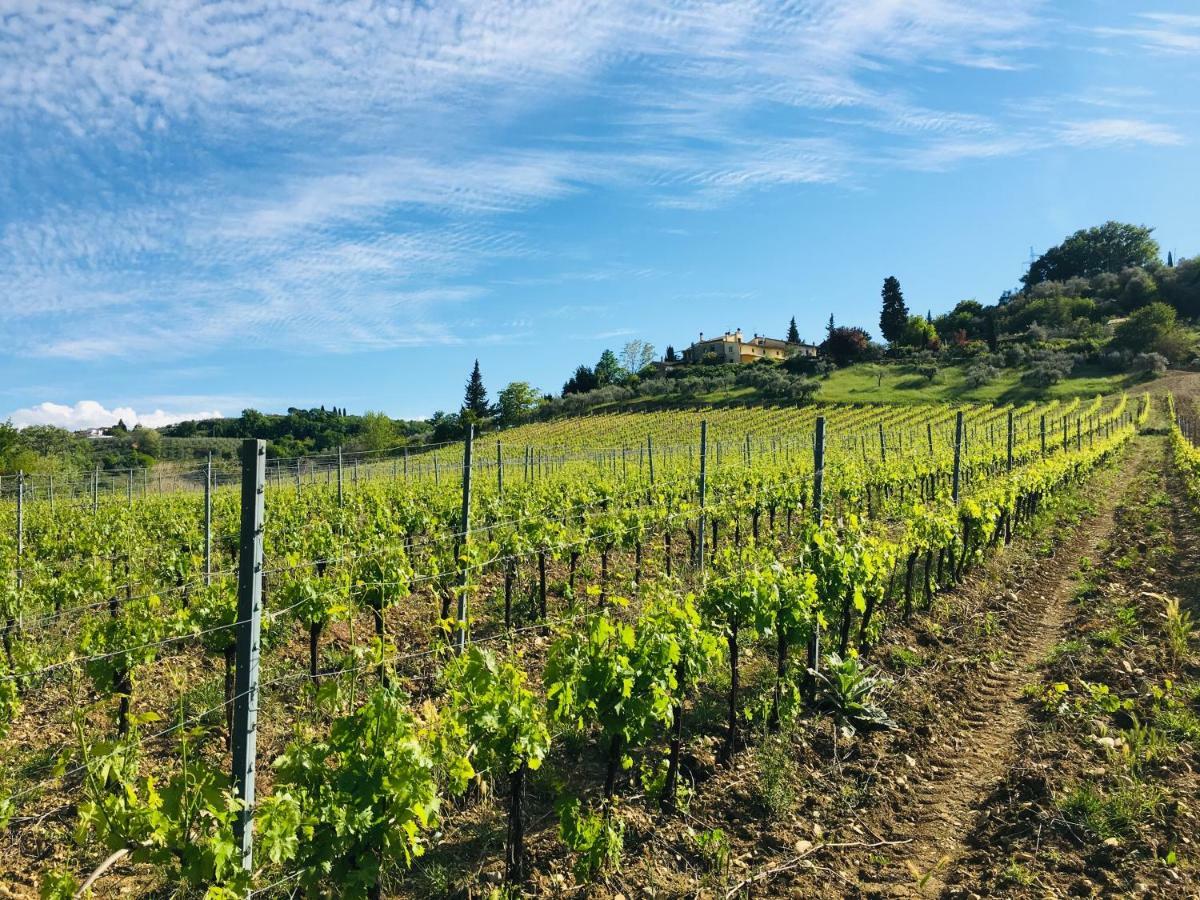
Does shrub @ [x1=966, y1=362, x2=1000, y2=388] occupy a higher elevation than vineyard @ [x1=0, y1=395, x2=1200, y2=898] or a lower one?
higher

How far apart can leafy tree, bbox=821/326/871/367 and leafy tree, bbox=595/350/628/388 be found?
30.7 metres

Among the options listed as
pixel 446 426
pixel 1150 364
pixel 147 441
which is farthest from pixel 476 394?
pixel 1150 364

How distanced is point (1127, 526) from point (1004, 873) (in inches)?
496

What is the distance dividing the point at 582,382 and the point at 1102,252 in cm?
8872

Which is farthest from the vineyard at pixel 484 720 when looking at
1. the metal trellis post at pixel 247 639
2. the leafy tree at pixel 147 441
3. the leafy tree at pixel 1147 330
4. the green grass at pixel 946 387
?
the leafy tree at pixel 147 441

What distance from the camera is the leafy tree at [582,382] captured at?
103625 millimetres

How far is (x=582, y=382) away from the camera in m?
105

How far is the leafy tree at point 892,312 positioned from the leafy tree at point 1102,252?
41.5m

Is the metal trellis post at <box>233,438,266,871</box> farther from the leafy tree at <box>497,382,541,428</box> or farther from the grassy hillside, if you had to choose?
the leafy tree at <box>497,382,541,428</box>

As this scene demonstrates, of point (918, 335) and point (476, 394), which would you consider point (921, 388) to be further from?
point (476, 394)

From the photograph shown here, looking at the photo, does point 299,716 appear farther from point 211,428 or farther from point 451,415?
point 211,428

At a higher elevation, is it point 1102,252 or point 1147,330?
point 1102,252

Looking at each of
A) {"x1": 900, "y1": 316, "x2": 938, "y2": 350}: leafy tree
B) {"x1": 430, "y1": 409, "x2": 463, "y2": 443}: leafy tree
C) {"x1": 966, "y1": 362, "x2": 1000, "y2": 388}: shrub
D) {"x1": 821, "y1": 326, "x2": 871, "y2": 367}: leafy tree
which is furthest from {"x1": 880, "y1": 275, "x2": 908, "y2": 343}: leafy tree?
{"x1": 430, "y1": 409, "x2": 463, "y2": 443}: leafy tree

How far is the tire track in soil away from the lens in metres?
4.17
